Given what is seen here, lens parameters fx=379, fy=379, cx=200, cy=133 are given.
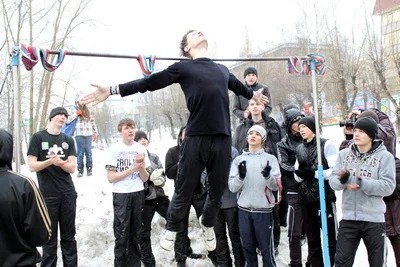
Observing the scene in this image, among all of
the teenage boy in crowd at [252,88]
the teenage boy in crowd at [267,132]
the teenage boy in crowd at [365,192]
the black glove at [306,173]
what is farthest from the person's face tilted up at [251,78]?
the teenage boy in crowd at [365,192]

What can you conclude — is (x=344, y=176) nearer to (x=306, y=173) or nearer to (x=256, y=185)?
(x=306, y=173)

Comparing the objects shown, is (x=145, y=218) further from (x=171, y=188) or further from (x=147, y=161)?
(x=171, y=188)

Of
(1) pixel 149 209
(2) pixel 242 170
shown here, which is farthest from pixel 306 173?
(1) pixel 149 209

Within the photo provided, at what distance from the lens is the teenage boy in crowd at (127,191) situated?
443cm

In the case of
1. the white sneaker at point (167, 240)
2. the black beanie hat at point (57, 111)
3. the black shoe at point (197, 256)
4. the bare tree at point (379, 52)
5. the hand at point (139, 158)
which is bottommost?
the black shoe at point (197, 256)

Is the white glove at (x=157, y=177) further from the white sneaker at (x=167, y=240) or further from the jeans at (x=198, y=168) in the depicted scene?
the jeans at (x=198, y=168)

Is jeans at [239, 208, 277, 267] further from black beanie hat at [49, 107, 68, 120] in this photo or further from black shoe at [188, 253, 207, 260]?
black beanie hat at [49, 107, 68, 120]

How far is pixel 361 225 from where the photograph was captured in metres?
3.62

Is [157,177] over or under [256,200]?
over

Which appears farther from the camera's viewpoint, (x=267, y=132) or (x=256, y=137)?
(x=267, y=132)

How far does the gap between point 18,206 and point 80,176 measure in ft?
17.5

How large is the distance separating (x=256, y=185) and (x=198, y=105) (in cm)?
167

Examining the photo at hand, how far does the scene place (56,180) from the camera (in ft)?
14.1

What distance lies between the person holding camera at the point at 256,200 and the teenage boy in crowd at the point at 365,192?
0.77 m
